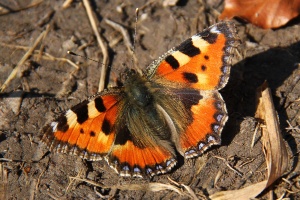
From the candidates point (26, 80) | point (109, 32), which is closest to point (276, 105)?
point (109, 32)

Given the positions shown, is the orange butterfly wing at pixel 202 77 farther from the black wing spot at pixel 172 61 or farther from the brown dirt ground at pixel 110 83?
the brown dirt ground at pixel 110 83

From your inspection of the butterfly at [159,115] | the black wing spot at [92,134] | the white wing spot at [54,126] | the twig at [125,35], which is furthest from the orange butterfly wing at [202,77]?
the white wing spot at [54,126]

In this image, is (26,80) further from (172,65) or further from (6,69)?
(172,65)

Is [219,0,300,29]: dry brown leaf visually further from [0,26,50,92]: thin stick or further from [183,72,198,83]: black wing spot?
[0,26,50,92]: thin stick

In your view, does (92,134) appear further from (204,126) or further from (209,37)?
(209,37)

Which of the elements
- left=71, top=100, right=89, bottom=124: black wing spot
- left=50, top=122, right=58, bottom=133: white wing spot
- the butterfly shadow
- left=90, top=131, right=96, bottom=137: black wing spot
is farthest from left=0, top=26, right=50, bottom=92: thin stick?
the butterfly shadow

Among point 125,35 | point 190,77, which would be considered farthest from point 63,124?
point 125,35
